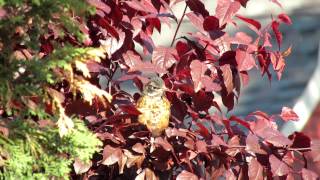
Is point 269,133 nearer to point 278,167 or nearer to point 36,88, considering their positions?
point 278,167

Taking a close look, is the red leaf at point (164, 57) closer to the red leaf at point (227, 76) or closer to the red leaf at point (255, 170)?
the red leaf at point (227, 76)

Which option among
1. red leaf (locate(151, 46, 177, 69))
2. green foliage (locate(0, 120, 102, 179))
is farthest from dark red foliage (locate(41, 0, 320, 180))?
green foliage (locate(0, 120, 102, 179))

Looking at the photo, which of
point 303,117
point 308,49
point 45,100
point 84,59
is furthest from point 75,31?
point 308,49

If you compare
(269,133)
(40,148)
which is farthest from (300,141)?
(40,148)

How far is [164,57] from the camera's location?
2512mm

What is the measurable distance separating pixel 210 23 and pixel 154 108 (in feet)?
1.20

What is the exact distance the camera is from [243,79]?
2531 millimetres

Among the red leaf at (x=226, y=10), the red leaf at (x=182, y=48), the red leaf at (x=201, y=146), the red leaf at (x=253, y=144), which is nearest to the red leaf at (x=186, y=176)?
the red leaf at (x=201, y=146)

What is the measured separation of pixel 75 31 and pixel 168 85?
27.2 inches

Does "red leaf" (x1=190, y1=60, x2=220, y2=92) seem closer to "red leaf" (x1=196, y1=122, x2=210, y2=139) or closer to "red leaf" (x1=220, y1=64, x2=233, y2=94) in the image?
"red leaf" (x1=220, y1=64, x2=233, y2=94)

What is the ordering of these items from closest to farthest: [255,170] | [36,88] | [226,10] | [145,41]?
[36,88]
[255,170]
[226,10]
[145,41]

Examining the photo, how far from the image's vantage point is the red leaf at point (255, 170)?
2391mm

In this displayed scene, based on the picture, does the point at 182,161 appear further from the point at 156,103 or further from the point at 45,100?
the point at 45,100

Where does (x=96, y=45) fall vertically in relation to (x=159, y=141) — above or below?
above
